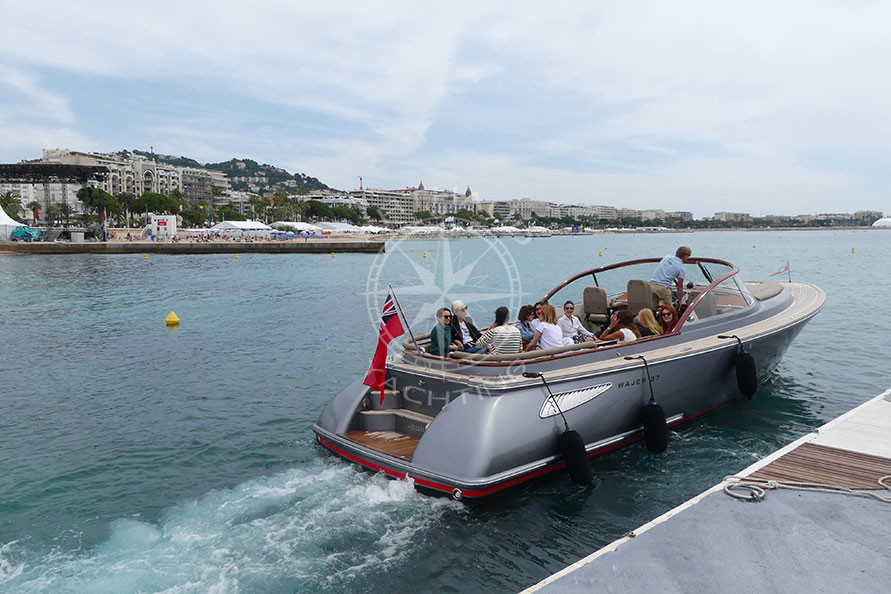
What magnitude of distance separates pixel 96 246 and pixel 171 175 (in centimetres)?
11562

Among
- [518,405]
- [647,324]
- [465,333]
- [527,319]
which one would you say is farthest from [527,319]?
[518,405]

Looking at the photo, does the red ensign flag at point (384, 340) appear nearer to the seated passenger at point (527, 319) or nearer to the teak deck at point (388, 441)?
the teak deck at point (388, 441)

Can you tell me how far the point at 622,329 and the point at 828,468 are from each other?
10.5ft

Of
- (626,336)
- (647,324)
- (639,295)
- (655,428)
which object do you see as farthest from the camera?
(639,295)

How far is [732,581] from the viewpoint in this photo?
400 centimetres

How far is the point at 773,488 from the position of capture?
17.7ft

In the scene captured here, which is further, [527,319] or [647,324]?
[647,324]

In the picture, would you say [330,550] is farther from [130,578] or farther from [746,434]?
[746,434]

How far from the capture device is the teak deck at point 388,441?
22.3 feet

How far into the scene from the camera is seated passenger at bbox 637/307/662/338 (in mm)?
8930

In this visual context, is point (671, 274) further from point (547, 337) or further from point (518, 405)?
point (518, 405)

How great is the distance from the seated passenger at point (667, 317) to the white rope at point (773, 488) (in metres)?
3.81

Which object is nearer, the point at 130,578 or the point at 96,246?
the point at 130,578

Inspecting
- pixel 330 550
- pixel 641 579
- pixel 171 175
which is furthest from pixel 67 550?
pixel 171 175
